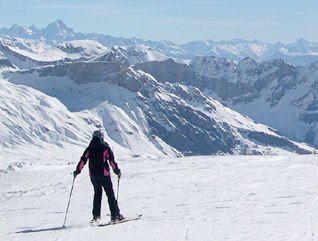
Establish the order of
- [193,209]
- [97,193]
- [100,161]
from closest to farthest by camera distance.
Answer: [100,161]
[97,193]
[193,209]

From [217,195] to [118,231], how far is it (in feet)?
27.8

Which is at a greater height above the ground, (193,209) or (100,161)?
(100,161)

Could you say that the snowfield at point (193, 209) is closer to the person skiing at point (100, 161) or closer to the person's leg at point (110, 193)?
the person's leg at point (110, 193)

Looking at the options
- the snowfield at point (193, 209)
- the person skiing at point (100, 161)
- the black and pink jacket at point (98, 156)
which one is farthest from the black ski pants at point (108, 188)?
the snowfield at point (193, 209)

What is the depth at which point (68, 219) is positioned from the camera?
64.8 ft

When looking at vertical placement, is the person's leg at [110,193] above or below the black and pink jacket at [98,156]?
below

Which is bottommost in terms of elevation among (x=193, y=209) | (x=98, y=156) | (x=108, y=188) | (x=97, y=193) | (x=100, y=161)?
(x=193, y=209)

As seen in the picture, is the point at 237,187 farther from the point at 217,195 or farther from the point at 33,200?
the point at 33,200

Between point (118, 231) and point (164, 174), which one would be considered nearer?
point (118, 231)

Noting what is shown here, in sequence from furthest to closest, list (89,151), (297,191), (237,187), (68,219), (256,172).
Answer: (256,172)
(237,187)
(297,191)
(68,219)
(89,151)

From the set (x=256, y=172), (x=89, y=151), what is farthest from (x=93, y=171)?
(x=256, y=172)

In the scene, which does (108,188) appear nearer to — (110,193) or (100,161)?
(110,193)

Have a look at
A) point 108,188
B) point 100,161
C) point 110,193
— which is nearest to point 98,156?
point 100,161

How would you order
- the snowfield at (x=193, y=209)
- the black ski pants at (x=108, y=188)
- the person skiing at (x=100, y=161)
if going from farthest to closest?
the black ski pants at (x=108, y=188), the person skiing at (x=100, y=161), the snowfield at (x=193, y=209)
